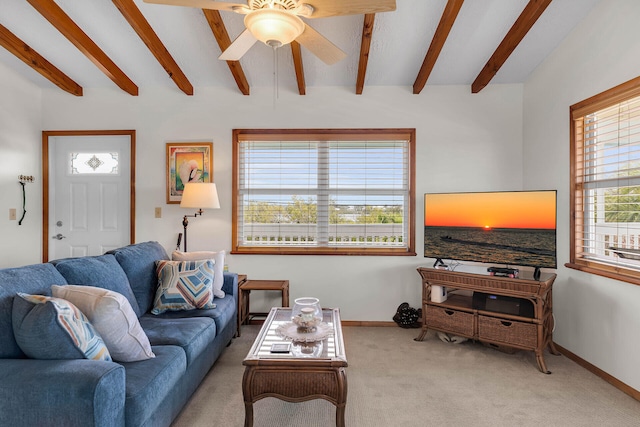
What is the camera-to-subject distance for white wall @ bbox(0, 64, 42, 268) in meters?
3.47

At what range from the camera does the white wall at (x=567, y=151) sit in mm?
2412

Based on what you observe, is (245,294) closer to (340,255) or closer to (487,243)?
(340,255)

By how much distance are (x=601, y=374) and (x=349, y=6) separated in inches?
119

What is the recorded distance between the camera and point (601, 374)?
103 inches

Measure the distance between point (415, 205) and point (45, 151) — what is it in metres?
4.01

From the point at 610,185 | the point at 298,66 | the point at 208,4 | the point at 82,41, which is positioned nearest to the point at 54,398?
the point at 208,4

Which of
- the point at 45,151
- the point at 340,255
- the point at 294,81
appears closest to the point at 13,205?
the point at 45,151

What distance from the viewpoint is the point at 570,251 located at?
300 centimetres

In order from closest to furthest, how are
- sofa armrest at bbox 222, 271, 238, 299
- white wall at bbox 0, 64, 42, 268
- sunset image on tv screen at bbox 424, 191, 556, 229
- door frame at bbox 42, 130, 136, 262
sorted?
sunset image on tv screen at bbox 424, 191, 556, 229
sofa armrest at bbox 222, 271, 238, 299
white wall at bbox 0, 64, 42, 268
door frame at bbox 42, 130, 136, 262

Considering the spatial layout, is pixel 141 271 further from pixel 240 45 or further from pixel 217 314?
pixel 240 45

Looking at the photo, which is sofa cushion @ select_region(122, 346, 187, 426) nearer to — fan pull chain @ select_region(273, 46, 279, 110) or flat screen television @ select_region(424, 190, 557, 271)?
flat screen television @ select_region(424, 190, 557, 271)

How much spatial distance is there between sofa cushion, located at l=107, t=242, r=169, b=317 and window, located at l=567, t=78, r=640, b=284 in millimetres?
3371

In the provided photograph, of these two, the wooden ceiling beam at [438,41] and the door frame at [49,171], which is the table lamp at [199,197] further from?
the wooden ceiling beam at [438,41]

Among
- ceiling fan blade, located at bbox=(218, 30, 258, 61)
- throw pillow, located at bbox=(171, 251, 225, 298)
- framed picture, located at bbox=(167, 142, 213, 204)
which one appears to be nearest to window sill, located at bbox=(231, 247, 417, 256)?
throw pillow, located at bbox=(171, 251, 225, 298)
